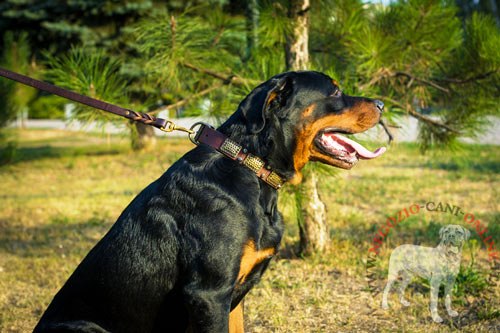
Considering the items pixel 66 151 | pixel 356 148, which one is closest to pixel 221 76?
pixel 356 148

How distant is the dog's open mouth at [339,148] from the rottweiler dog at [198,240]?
0.10 m

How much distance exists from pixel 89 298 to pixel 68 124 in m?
2.25

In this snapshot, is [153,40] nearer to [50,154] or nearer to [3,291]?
[3,291]

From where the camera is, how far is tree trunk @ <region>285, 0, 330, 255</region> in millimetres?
4605

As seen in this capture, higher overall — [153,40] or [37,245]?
[153,40]

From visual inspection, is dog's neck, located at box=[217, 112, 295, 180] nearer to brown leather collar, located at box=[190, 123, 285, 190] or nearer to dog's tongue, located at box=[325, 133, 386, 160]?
brown leather collar, located at box=[190, 123, 285, 190]

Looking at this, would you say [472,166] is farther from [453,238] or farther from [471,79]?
[453,238]

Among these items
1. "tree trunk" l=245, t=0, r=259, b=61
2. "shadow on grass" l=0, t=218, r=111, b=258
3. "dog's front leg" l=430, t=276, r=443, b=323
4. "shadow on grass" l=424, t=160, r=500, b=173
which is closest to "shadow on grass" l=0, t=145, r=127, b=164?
"shadow on grass" l=0, t=218, r=111, b=258

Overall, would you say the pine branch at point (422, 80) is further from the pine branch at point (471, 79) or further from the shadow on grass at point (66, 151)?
the shadow on grass at point (66, 151)

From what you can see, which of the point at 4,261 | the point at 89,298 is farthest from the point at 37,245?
the point at 89,298

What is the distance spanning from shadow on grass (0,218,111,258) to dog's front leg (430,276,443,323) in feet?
11.2

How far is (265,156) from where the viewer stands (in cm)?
268

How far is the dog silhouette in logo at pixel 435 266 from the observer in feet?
11.8

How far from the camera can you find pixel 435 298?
3.56m
